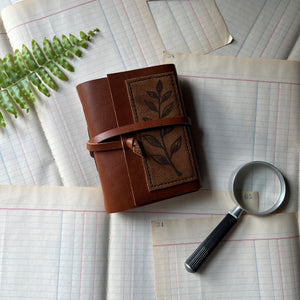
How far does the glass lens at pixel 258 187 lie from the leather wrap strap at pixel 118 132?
0.23 metres

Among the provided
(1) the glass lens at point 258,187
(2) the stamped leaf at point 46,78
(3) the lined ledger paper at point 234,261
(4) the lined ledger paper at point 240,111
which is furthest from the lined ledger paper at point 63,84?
(1) the glass lens at point 258,187

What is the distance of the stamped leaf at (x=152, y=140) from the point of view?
2.51ft

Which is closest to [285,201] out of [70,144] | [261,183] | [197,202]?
[261,183]

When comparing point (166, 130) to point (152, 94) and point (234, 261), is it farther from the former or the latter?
point (234, 261)

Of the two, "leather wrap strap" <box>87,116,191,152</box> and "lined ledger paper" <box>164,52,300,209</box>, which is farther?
"lined ledger paper" <box>164,52,300,209</box>

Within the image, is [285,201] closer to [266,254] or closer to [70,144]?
[266,254]

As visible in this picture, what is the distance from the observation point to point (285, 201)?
858 mm

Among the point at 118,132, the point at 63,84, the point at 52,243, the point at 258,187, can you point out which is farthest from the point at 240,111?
the point at 52,243

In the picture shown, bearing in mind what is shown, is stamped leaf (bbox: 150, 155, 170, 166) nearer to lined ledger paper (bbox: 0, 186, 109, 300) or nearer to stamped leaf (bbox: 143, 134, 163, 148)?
stamped leaf (bbox: 143, 134, 163, 148)

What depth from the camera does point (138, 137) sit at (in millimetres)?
762

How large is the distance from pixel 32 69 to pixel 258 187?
2.11ft

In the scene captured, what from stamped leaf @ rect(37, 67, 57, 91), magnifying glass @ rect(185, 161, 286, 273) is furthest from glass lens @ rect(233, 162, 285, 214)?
stamped leaf @ rect(37, 67, 57, 91)

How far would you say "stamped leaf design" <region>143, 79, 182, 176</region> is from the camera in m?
0.77

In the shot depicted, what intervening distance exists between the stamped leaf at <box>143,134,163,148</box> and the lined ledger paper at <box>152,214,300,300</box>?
20 centimetres
